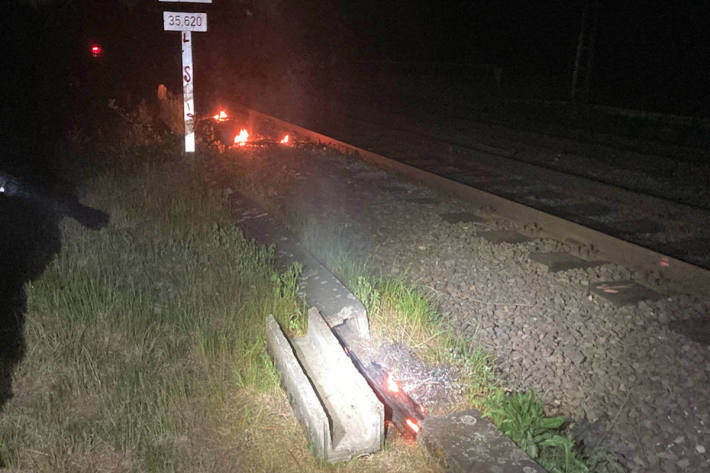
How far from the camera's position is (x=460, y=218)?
8.20 m

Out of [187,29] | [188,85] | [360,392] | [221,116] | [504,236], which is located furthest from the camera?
[221,116]

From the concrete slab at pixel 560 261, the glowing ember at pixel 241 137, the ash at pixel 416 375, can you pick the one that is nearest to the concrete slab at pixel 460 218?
the concrete slab at pixel 560 261

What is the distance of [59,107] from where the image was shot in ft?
36.4

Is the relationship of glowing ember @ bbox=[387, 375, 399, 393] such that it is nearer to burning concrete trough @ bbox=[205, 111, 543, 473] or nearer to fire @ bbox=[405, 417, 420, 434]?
burning concrete trough @ bbox=[205, 111, 543, 473]

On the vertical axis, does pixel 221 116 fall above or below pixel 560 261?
above

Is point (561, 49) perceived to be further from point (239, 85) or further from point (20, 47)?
point (20, 47)

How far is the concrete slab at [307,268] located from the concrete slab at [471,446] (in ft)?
4.39

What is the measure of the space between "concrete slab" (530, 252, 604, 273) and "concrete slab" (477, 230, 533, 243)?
514mm

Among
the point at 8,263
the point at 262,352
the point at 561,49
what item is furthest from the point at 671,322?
the point at 561,49

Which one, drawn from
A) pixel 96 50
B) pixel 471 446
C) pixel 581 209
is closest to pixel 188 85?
pixel 96 50

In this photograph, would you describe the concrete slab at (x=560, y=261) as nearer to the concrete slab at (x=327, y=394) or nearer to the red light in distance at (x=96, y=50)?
the concrete slab at (x=327, y=394)

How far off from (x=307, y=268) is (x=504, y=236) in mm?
2575

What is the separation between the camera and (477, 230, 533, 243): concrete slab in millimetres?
7266

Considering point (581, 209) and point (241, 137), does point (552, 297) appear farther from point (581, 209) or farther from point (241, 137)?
point (241, 137)
